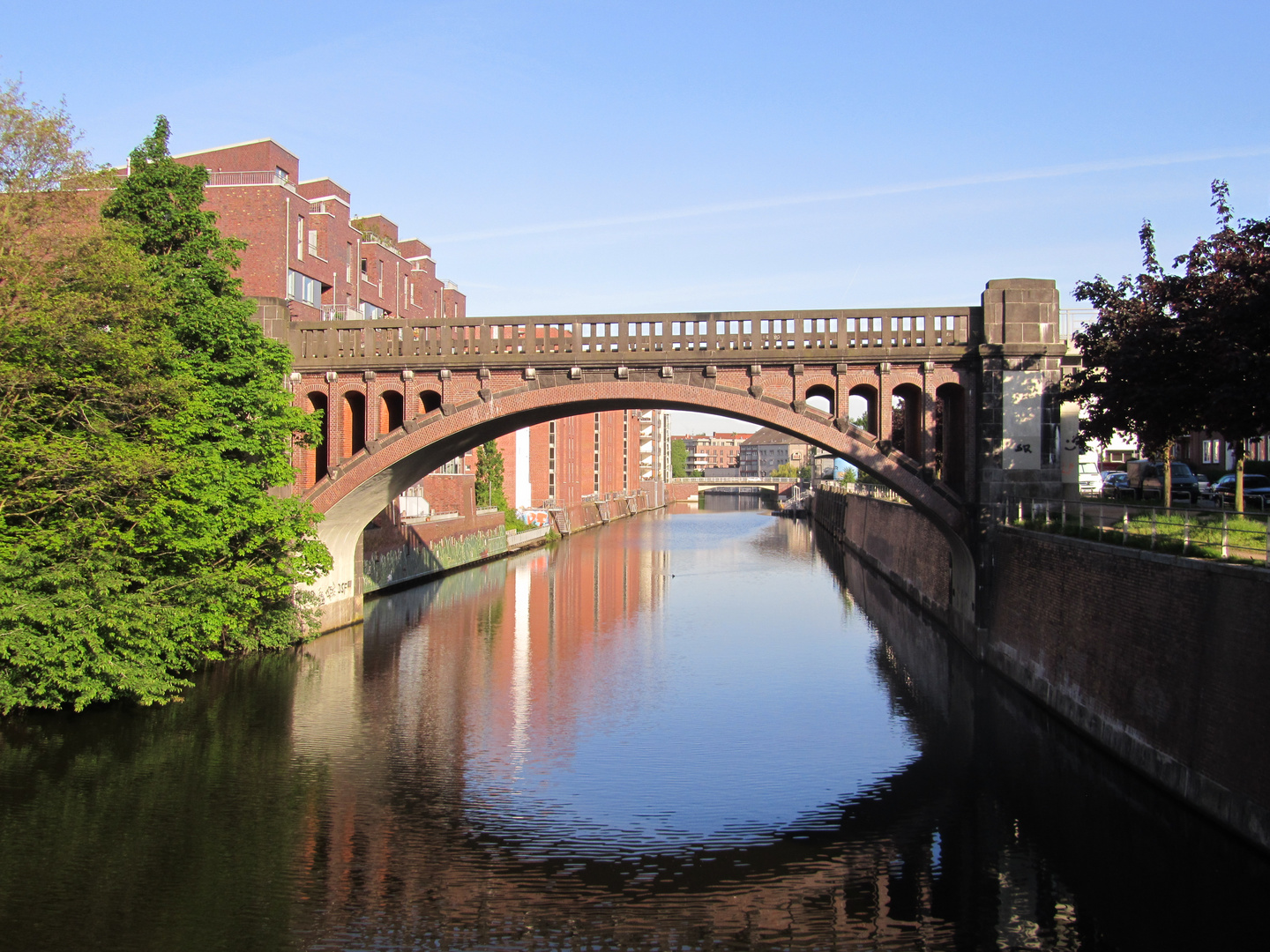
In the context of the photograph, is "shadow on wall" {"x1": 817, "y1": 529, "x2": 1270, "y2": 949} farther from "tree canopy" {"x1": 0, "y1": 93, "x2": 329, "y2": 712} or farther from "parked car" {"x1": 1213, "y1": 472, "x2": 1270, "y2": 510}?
"tree canopy" {"x1": 0, "y1": 93, "x2": 329, "y2": 712}

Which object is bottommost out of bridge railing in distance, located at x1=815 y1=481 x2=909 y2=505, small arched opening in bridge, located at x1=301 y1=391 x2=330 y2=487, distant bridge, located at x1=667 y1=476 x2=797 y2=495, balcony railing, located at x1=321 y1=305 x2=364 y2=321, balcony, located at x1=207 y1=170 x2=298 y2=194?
distant bridge, located at x1=667 y1=476 x2=797 y2=495

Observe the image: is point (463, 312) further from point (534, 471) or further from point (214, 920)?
point (214, 920)

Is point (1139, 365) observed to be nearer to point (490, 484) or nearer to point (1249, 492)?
point (1249, 492)

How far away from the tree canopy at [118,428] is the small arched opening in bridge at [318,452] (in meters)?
5.43

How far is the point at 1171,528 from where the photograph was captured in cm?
1745

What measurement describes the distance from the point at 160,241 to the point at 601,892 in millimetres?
19627

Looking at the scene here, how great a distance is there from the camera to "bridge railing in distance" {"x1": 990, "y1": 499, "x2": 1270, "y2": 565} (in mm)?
15780

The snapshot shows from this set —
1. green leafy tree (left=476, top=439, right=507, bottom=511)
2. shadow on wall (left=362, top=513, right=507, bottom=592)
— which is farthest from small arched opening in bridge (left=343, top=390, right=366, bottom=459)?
green leafy tree (left=476, top=439, right=507, bottom=511)

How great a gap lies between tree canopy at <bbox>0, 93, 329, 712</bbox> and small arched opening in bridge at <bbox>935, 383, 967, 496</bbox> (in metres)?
18.2

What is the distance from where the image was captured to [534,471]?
8381 centimetres

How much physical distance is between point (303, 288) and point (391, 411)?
538 inches

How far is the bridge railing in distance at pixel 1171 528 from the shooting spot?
1578 centimetres

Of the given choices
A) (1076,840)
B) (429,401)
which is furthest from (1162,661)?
(429,401)

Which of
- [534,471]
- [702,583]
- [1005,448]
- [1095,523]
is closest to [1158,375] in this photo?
[1095,523]
